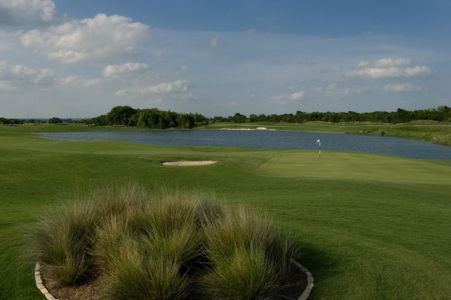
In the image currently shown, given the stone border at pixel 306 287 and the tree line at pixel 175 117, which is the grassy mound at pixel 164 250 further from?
the tree line at pixel 175 117

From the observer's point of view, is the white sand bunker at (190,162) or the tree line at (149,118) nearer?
the white sand bunker at (190,162)

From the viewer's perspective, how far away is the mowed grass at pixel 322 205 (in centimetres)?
692

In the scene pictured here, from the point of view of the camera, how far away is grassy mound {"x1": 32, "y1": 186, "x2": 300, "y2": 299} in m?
5.96

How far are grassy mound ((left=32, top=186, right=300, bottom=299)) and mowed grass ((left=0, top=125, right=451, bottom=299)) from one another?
623mm

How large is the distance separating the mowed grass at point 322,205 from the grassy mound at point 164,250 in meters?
0.62

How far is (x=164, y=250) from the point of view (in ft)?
20.7

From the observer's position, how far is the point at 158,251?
20.7 ft

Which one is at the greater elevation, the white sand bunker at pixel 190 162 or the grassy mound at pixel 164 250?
the grassy mound at pixel 164 250

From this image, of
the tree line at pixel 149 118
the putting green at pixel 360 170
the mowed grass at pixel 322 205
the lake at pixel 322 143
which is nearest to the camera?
the mowed grass at pixel 322 205

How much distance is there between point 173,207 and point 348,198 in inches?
342

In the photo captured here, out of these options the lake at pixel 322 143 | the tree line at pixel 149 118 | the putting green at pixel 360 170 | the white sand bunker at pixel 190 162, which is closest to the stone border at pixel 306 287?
the putting green at pixel 360 170

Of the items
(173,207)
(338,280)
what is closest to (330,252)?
(338,280)

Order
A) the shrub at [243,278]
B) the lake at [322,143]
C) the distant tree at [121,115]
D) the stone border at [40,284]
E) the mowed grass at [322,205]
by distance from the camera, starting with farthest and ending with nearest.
A: 1. the distant tree at [121,115]
2. the lake at [322,143]
3. the mowed grass at [322,205]
4. the stone border at [40,284]
5. the shrub at [243,278]

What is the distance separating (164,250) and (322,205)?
7.67 metres
